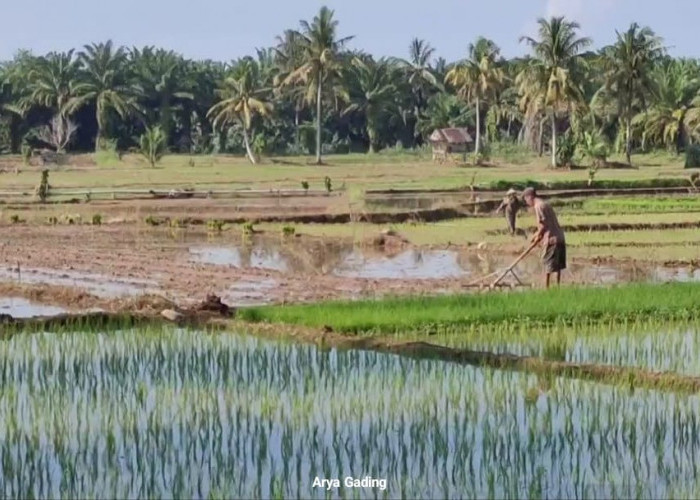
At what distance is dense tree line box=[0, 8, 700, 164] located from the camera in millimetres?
42312

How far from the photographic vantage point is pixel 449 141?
47.0m

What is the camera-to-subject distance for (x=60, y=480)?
5387 millimetres

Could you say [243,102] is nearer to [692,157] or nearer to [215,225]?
[692,157]

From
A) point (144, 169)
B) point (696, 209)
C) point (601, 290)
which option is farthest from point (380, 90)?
point (601, 290)

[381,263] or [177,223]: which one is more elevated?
[177,223]

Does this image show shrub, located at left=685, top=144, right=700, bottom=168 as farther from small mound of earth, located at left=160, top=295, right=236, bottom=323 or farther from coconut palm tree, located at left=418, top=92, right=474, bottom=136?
small mound of earth, located at left=160, top=295, right=236, bottom=323

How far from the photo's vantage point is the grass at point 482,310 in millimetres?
9766

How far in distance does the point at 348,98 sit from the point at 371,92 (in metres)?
3.68

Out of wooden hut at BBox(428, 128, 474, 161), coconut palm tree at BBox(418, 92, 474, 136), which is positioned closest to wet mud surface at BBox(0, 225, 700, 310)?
wooden hut at BBox(428, 128, 474, 161)

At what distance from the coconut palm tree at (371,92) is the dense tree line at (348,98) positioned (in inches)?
2.5

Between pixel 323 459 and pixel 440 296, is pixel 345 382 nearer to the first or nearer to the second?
pixel 323 459

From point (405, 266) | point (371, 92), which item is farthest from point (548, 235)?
point (371, 92)

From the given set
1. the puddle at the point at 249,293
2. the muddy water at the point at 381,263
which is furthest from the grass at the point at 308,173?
the puddle at the point at 249,293

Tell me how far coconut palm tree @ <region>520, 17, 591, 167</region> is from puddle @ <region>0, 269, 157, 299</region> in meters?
26.9
